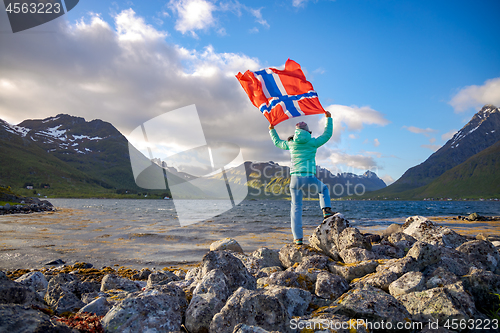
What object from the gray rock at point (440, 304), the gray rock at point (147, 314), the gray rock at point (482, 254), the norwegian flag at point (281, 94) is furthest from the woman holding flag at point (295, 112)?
the gray rock at point (147, 314)

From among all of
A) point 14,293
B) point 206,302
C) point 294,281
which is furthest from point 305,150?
point 14,293

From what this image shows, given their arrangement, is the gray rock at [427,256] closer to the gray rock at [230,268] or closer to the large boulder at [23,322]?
the gray rock at [230,268]

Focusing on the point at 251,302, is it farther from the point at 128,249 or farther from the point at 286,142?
the point at 128,249

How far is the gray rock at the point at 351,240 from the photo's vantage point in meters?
6.59

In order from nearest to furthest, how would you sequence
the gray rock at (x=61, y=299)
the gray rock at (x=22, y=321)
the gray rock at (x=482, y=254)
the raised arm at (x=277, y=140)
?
1. the gray rock at (x=22, y=321)
2. the gray rock at (x=61, y=299)
3. the gray rock at (x=482, y=254)
4. the raised arm at (x=277, y=140)

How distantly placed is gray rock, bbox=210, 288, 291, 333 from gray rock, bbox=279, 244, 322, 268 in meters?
4.05

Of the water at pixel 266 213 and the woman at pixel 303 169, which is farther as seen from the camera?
the water at pixel 266 213

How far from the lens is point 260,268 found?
7.77 metres

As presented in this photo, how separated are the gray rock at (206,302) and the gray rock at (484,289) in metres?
→ 4.13

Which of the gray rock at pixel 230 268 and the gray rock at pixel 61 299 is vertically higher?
the gray rock at pixel 230 268

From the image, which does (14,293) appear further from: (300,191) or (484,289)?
(484,289)

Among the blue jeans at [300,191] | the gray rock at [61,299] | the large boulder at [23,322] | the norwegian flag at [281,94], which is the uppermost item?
the norwegian flag at [281,94]

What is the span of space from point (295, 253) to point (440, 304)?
4263 millimetres

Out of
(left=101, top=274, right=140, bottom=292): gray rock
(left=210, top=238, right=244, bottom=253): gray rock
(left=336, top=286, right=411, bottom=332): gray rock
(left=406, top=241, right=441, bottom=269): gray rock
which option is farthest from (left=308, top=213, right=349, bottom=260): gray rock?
(left=101, top=274, right=140, bottom=292): gray rock
